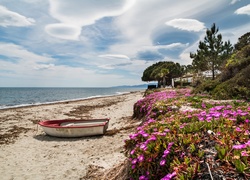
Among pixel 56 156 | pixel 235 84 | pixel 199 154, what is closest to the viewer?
pixel 199 154

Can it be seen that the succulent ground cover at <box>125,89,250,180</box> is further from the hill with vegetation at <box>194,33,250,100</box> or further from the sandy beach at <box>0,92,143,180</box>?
the hill with vegetation at <box>194,33,250,100</box>

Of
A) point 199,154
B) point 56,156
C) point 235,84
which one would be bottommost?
point 56,156

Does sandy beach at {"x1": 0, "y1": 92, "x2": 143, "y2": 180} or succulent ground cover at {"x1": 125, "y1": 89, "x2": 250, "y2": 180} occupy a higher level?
succulent ground cover at {"x1": 125, "y1": 89, "x2": 250, "y2": 180}

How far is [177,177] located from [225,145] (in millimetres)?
952

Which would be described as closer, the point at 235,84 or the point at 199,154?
the point at 199,154

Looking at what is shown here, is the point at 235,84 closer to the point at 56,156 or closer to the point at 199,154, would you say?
the point at 199,154

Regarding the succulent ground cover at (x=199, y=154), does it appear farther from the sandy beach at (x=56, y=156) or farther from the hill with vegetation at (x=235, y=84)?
the hill with vegetation at (x=235, y=84)

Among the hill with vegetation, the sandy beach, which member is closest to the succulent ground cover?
the sandy beach

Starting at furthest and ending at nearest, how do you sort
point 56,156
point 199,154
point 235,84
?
point 235,84 → point 56,156 → point 199,154

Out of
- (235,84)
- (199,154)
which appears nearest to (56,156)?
(199,154)

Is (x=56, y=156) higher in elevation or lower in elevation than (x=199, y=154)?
lower

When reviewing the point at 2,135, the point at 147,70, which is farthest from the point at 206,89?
the point at 147,70

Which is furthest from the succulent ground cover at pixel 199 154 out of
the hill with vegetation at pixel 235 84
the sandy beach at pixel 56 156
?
the hill with vegetation at pixel 235 84

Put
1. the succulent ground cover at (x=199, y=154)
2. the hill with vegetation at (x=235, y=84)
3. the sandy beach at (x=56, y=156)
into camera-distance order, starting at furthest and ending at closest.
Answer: the hill with vegetation at (x=235, y=84) → the sandy beach at (x=56, y=156) → the succulent ground cover at (x=199, y=154)
